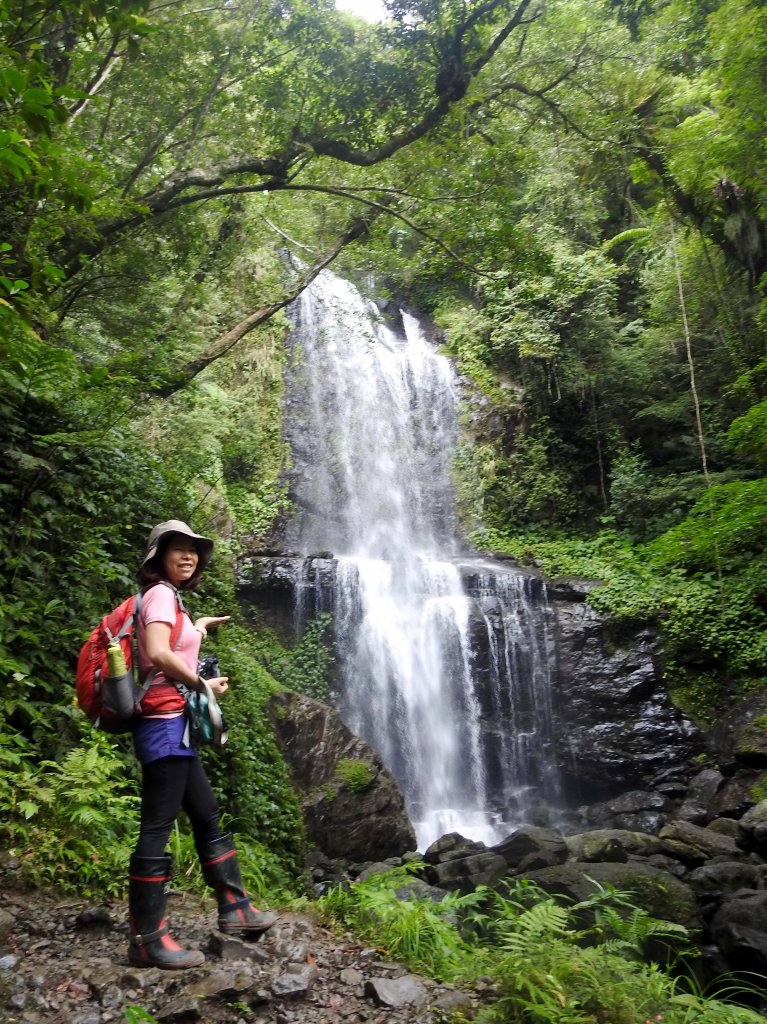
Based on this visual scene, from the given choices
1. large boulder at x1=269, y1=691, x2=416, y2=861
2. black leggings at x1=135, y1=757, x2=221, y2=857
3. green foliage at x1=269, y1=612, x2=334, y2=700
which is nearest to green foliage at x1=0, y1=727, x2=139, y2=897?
black leggings at x1=135, y1=757, x2=221, y2=857

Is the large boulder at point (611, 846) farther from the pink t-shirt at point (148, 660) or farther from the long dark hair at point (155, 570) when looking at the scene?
the long dark hair at point (155, 570)

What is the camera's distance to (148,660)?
2625 millimetres

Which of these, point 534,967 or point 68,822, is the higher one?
point 68,822

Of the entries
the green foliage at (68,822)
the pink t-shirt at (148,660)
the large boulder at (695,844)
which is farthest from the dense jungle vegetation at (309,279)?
the large boulder at (695,844)

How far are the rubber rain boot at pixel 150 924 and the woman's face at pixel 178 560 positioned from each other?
108 cm

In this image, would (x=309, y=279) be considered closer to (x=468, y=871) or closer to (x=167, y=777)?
(x=468, y=871)

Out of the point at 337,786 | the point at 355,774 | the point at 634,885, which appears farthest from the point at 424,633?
the point at 634,885

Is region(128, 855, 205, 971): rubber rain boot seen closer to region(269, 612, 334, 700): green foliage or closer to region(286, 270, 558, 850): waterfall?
region(286, 270, 558, 850): waterfall

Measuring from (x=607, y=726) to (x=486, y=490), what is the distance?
6.99 metres

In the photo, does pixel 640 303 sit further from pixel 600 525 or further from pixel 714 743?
pixel 714 743

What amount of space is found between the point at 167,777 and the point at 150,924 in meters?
0.53

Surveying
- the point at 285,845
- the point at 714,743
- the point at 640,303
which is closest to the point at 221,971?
the point at 285,845

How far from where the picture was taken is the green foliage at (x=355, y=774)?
8.33m

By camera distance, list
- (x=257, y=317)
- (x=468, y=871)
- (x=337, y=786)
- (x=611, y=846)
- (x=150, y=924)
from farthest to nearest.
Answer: (x=257, y=317), (x=337, y=786), (x=611, y=846), (x=468, y=871), (x=150, y=924)
